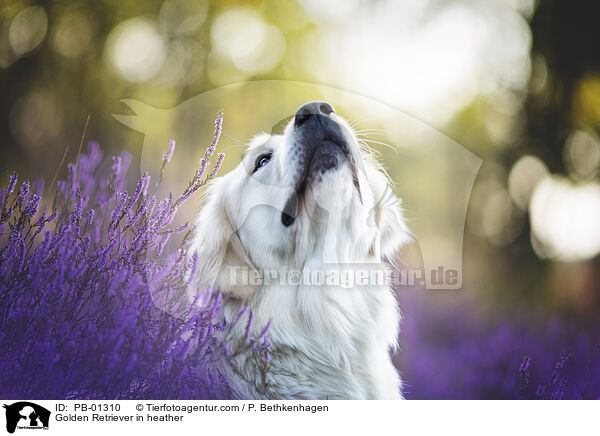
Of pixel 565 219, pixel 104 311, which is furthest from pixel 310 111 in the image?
pixel 565 219

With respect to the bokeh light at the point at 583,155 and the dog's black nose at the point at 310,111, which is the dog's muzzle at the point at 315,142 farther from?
the bokeh light at the point at 583,155

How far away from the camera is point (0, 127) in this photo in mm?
2330

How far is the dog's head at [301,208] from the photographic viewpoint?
Result: 1.89m

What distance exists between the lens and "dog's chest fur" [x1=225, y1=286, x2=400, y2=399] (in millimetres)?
1910

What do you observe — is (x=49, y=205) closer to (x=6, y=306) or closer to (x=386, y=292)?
(x=6, y=306)

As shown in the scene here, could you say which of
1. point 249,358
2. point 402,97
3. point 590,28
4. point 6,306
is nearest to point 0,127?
point 6,306

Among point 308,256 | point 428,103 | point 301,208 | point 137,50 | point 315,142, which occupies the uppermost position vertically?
point 137,50

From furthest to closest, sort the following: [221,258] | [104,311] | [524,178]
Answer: [524,178]
[221,258]
[104,311]

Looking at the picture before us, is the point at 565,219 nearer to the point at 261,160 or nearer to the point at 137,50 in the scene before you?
the point at 261,160

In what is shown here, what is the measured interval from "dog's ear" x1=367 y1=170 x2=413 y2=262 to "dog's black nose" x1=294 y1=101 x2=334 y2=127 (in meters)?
0.39

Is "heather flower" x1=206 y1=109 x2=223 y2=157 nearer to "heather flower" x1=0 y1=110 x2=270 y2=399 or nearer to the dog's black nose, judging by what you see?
"heather flower" x1=0 y1=110 x2=270 y2=399

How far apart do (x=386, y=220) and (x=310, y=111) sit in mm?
605

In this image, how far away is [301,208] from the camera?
1980 millimetres
